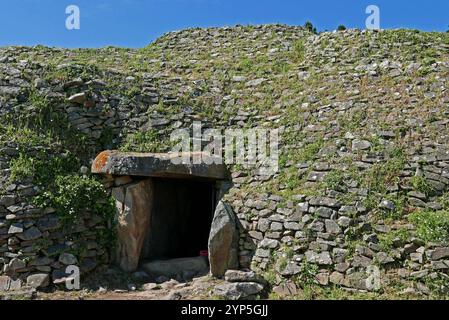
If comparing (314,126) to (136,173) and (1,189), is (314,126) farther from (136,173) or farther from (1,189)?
(1,189)

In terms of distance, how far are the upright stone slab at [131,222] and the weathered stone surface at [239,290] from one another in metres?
2.14

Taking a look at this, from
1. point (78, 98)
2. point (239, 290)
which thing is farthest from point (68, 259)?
point (78, 98)

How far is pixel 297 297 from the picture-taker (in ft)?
21.4

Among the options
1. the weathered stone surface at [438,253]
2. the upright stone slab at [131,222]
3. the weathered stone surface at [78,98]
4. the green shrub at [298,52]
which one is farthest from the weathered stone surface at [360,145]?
the weathered stone surface at [78,98]

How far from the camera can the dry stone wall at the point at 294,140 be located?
271 inches

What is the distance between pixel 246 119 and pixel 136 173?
3.30 metres

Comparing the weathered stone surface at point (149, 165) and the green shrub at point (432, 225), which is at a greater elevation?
the weathered stone surface at point (149, 165)

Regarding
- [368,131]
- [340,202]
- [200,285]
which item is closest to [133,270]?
[200,285]

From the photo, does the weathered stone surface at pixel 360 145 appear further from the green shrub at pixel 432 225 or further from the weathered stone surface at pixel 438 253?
the weathered stone surface at pixel 438 253

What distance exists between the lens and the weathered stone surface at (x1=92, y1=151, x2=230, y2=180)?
8.36 meters

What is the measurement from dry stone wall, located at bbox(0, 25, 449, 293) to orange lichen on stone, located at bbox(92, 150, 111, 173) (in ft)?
0.90

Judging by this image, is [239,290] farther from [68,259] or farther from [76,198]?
[76,198]

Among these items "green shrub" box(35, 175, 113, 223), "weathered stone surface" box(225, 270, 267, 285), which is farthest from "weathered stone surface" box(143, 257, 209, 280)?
"green shrub" box(35, 175, 113, 223)

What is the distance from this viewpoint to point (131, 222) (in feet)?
26.8
